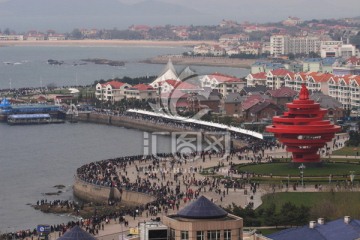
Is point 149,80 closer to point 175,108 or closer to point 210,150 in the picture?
point 175,108

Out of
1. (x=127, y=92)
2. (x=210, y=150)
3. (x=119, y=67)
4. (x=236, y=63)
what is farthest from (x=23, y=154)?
(x=119, y=67)

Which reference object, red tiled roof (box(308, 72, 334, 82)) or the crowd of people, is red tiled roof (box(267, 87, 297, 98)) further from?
the crowd of people

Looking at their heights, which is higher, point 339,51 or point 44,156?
point 339,51

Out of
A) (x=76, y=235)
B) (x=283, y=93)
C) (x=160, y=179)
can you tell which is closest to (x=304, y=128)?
(x=160, y=179)

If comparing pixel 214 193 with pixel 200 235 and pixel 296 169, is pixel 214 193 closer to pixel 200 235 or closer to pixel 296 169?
pixel 296 169

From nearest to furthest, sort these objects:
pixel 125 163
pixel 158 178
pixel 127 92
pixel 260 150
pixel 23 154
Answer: pixel 158 178, pixel 125 163, pixel 260 150, pixel 23 154, pixel 127 92

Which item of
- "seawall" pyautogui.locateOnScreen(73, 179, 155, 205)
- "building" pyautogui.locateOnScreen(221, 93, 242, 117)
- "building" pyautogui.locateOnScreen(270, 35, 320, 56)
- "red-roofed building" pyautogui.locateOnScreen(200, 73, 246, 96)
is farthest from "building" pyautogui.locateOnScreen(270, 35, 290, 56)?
"seawall" pyautogui.locateOnScreen(73, 179, 155, 205)
